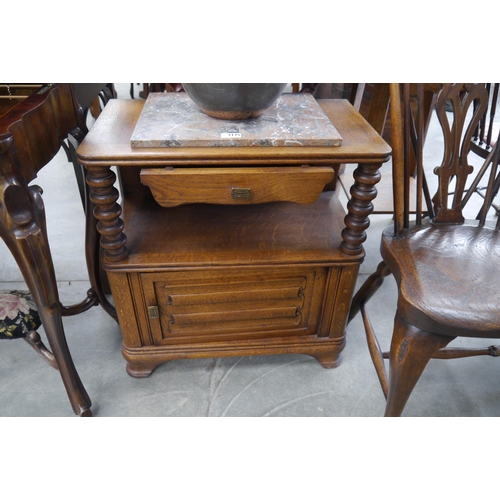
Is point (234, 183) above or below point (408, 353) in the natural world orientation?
above

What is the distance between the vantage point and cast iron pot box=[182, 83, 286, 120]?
0.94 meters

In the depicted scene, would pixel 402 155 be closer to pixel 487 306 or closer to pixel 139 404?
pixel 487 306

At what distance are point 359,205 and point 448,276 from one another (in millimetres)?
269

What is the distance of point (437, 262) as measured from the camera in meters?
1.02

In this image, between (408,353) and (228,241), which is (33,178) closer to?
(228,241)

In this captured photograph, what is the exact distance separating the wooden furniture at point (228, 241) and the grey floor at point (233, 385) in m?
0.08

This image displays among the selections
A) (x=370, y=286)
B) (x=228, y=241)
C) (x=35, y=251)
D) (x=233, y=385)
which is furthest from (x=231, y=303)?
(x=35, y=251)

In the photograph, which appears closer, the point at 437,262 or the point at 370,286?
the point at 437,262

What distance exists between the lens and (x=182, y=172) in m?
0.91

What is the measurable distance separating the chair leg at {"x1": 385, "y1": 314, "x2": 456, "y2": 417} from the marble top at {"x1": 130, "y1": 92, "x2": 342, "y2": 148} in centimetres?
46

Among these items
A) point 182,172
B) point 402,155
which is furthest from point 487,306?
point 182,172

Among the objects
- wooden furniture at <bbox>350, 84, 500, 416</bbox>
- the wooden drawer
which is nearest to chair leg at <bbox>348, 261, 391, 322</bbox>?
wooden furniture at <bbox>350, 84, 500, 416</bbox>

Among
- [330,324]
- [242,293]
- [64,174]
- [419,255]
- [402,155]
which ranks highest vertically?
[402,155]

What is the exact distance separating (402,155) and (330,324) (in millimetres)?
552
